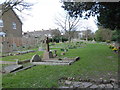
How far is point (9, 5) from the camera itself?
6.46 meters

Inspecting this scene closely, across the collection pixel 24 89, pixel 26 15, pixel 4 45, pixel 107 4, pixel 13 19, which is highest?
pixel 13 19

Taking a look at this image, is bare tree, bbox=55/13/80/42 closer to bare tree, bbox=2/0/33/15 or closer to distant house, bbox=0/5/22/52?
distant house, bbox=0/5/22/52

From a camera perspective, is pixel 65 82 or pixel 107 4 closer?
pixel 65 82

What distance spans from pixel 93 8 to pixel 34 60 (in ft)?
18.5

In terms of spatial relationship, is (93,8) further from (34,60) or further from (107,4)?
(34,60)

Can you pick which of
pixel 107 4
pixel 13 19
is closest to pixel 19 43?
pixel 13 19

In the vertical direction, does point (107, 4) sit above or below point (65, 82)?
above

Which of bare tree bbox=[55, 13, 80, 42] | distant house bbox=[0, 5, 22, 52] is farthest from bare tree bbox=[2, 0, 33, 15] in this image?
bare tree bbox=[55, 13, 80, 42]

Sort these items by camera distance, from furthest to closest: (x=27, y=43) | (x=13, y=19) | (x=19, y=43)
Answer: (x=13, y=19) → (x=27, y=43) → (x=19, y=43)

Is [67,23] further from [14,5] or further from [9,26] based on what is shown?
[14,5]

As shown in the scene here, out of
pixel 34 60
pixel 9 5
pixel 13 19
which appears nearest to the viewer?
pixel 9 5

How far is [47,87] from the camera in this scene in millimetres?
3818

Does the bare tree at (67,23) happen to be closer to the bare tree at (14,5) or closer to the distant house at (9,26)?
the distant house at (9,26)

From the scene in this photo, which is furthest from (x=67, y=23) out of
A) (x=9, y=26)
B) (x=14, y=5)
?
(x=14, y=5)
